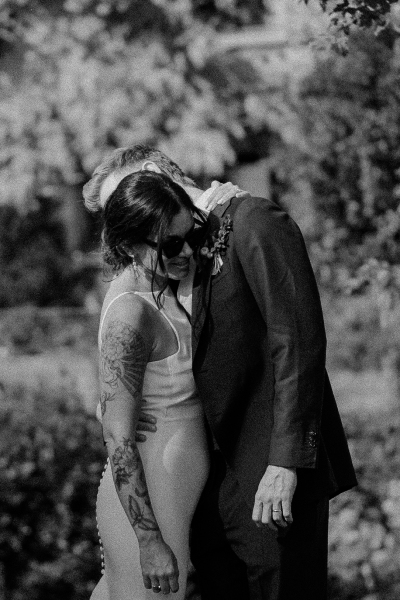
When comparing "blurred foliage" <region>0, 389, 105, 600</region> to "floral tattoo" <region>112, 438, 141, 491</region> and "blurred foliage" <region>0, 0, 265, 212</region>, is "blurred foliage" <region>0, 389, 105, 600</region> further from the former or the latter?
→ "blurred foliage" <region>0, 0, 265, 212</region>

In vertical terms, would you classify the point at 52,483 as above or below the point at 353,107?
below

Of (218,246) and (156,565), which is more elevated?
(218,246)

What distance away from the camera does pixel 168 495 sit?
285 centimetres

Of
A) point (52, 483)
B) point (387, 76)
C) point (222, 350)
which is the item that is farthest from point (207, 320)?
point (387, 76)

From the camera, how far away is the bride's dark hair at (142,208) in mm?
2715

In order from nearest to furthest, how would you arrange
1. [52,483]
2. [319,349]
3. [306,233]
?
1. [319,349]
2. [52,483]
3. [306,233]

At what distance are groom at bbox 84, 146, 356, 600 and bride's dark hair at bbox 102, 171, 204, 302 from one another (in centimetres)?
21

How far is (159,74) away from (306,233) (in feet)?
14.8

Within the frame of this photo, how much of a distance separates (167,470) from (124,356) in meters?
0.37

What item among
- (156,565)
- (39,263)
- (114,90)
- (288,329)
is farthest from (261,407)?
(39,263)

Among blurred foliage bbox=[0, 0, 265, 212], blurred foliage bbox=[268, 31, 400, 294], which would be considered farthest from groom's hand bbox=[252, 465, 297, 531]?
blurred foliage bbox=[0, 0, 265, 212]

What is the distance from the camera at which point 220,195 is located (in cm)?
304

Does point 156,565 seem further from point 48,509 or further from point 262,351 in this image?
point 48,509

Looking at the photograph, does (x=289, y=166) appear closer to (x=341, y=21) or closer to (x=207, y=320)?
(x=341, y=21)
